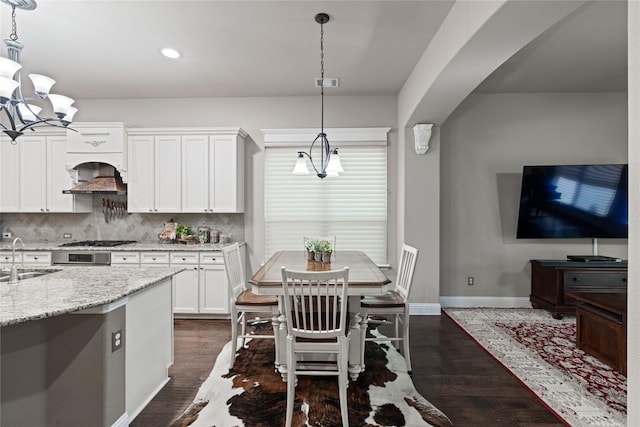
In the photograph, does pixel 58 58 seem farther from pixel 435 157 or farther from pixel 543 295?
pixel 543 295

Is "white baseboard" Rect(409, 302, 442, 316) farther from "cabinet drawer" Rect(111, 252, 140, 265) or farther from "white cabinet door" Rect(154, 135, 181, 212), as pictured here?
"cabinet drawer" Rect(111, 252, 140, 265)

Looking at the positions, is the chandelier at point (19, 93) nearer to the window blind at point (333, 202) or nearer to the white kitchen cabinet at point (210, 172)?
the white kitchen cabinet at point (210, 172)

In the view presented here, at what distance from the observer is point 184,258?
4.19 meters

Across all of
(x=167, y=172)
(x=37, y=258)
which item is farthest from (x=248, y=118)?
(x=37, y=258)

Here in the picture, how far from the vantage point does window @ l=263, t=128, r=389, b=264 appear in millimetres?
4746

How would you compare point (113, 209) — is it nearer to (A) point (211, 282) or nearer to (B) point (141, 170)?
(B) point (141, 170)

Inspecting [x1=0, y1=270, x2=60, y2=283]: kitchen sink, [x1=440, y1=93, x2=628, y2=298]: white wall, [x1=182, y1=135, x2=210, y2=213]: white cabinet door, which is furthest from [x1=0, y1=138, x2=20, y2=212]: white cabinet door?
[x1=440, y1=93, x2=628, y2=298]: white wall

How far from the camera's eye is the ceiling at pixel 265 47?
268cm

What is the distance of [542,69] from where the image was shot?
12.7 ft

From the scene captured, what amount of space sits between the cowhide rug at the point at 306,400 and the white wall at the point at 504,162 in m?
2.42

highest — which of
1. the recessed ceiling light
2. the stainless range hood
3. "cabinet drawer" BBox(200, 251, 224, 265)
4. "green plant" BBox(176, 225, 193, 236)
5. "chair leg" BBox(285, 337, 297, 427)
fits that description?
the recessed ceiling light

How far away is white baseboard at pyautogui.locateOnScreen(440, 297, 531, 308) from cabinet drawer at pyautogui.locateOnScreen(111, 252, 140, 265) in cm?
406

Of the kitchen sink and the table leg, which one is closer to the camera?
the kitchen sink

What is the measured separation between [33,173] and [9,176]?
1.02 feet
